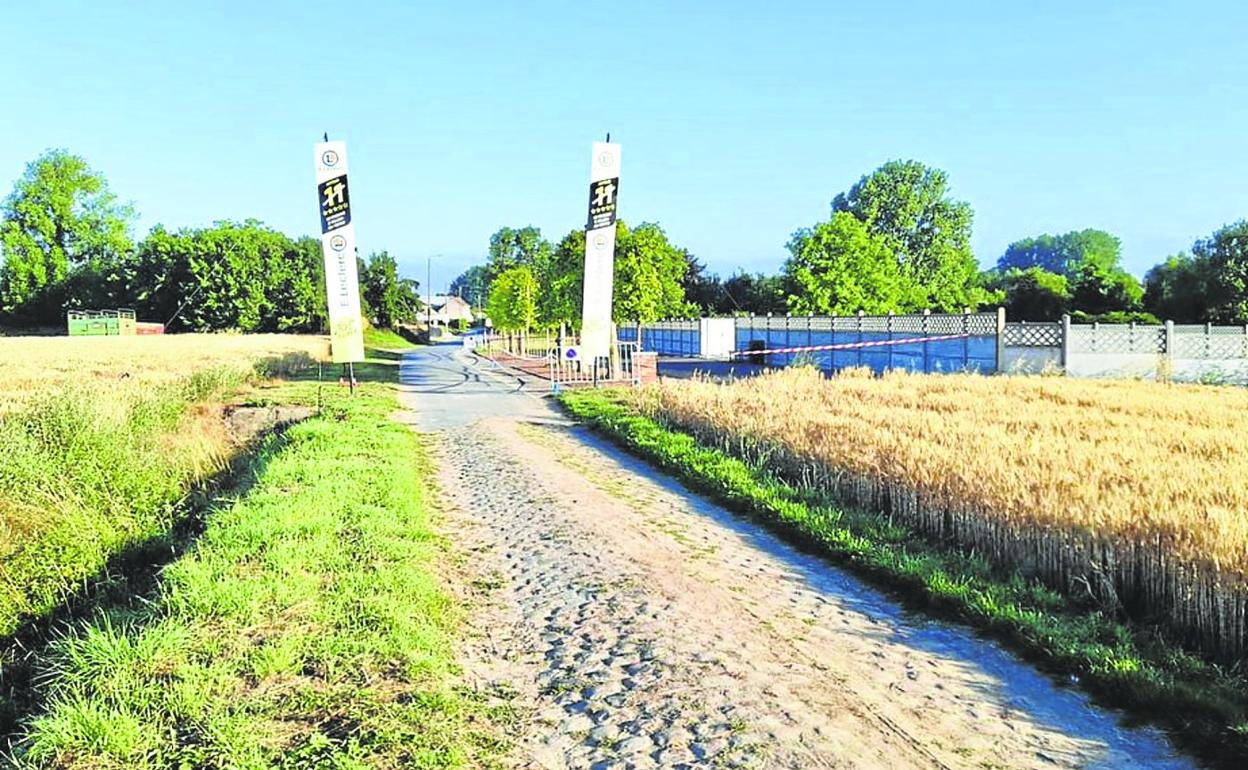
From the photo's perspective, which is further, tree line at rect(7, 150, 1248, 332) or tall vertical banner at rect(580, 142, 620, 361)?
tree line at rect(7, 150, 1248, 332)

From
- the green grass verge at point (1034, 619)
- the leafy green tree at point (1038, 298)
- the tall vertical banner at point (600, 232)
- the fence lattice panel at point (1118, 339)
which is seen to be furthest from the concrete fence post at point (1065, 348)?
the leafy green tree at point (1038, 298)

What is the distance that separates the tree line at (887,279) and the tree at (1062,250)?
2251 inches

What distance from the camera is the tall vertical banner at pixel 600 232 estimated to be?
21000 millimetres

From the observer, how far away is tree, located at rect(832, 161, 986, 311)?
67125 millimetres

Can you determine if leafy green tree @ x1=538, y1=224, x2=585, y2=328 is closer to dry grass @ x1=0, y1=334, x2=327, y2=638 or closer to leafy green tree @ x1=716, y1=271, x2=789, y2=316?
dry grass @ x1=0, y1=334, x2=327, y2=638

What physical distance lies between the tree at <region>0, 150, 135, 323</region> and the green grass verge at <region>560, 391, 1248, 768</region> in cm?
8261

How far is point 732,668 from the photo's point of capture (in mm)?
5141

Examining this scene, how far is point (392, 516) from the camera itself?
8438mm

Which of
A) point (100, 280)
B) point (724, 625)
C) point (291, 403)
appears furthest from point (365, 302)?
point (724, 625)

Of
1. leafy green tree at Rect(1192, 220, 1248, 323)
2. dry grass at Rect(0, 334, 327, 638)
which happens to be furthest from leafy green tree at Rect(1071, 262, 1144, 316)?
dry grass at Rect(0, 334, 327, 638)

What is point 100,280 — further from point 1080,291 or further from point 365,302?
point 1080,291

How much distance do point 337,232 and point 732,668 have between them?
54.5 ft

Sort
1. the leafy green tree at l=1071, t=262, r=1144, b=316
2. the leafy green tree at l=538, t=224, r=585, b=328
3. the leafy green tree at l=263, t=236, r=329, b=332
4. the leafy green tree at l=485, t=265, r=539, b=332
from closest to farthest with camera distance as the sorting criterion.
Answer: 1. the leafy green tree at l=538, t=224, r=585, b=328
2. the leafy green tree at l=1071, t=262, r=1144, b=316
3. the leafy green tree at l=485, t=265, r=539, b=332
4. the leafy green tree at l=263, t=236, r=329, b=332

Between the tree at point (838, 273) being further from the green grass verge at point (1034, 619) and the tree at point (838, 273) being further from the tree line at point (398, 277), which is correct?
the green grass verge at point (1034, 619)
